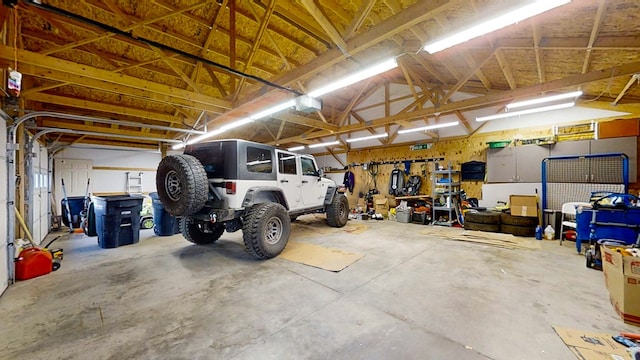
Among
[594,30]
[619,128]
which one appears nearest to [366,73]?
[594,30]

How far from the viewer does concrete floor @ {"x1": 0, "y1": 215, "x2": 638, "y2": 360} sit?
1.78 meters

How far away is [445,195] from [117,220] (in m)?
8.72

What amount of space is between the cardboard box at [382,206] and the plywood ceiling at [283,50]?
119 inches

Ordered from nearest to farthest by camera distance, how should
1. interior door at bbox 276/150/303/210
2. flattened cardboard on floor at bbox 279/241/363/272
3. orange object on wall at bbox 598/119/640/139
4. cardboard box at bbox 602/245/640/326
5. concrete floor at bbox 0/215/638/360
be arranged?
concrete floor at bbox 0/215/638/360, cardboard box at bbox 602/245/640/326, flattened cardboard on floor at bbox 279/241/363/272, interior door at bbox 276/150/303/210, orange object on wall at bbox 598/119/640/139

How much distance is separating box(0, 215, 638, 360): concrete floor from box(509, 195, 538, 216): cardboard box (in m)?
1.87

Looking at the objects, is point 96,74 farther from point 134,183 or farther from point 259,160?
point 134,183

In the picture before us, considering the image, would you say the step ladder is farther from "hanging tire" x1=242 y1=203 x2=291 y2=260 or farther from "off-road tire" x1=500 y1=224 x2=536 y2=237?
"off-road tire" x1=500 y1=224 x2=536 y2=237

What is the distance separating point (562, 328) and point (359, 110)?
27.4 feet

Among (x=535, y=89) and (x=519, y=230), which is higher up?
(x=535, y=89)

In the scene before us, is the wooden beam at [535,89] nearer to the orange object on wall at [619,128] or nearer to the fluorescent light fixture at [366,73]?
the orange object on wall at [619,128]

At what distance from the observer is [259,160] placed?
4.26 m

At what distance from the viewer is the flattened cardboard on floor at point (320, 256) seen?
141 inches

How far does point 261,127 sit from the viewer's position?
10.4 m

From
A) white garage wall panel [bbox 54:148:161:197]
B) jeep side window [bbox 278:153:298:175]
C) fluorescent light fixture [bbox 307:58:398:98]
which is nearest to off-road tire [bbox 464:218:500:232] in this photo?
jeep side window [bbox 278:153:298:175]
